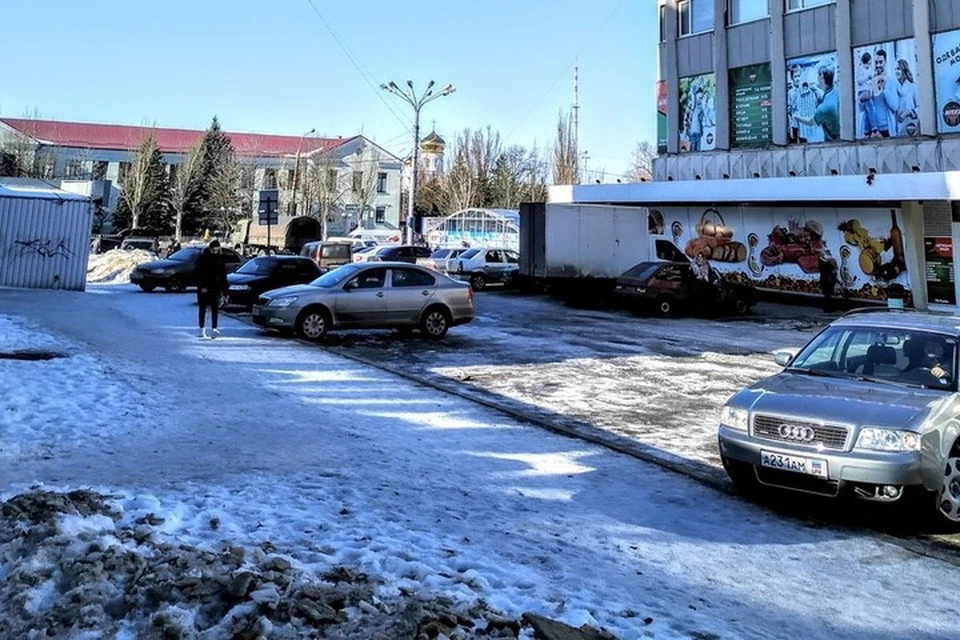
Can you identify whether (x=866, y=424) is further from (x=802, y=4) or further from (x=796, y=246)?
(x=802, y=4)

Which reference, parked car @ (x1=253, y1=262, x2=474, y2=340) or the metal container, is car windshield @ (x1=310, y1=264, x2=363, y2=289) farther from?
the metal container

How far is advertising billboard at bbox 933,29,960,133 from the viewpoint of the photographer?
26531 millimetres

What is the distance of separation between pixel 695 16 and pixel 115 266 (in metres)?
27.8

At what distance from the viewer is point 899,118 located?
28.1 metres

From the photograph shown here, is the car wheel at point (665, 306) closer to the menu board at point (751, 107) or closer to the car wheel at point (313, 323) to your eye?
the menu board at point (751, 107)

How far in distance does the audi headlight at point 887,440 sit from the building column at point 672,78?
3271cm

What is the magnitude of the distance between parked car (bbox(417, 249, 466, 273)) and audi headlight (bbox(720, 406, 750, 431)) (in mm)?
26472

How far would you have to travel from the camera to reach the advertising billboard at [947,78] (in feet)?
87.0

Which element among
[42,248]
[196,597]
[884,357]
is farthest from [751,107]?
[196,597]

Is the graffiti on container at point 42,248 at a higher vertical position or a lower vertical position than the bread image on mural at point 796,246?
lower

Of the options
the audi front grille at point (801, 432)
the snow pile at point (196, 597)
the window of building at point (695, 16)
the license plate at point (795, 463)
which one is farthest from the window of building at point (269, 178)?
the snow pile at point (196, 597)

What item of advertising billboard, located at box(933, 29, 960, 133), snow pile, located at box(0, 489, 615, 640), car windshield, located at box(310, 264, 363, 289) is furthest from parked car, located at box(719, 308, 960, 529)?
advertising billboard, located at box(933, 29, 960, 133)

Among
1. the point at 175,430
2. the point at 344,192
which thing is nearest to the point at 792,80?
the point at 175,430

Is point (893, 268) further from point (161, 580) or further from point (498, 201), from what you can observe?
point (498, 201)
